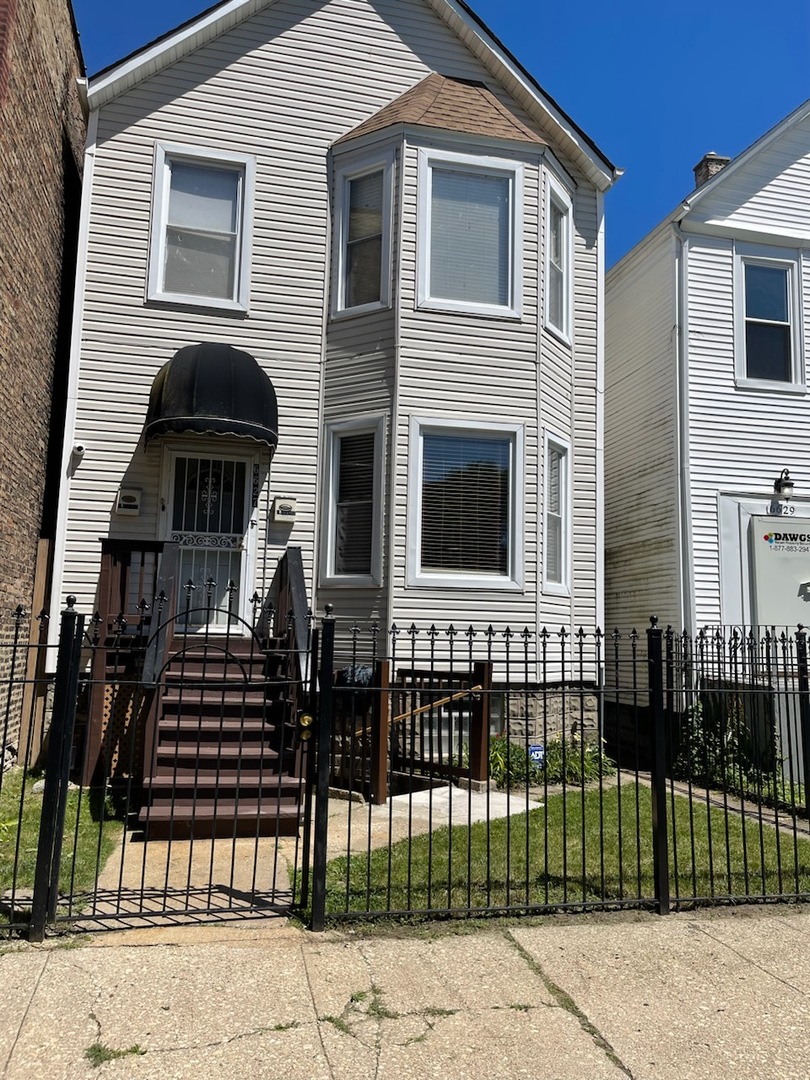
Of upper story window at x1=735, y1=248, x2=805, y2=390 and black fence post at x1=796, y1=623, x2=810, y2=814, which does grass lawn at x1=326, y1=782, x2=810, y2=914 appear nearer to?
black fence post at x1=796, y1=623, x2=810, y2=814

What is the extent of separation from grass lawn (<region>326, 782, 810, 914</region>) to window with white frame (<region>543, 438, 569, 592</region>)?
4.18 m

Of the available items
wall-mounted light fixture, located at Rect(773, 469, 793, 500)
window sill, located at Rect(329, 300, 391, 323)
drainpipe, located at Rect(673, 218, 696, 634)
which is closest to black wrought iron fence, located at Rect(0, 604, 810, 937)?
drainpipe, located at Rect(673, 218, 696, 634)

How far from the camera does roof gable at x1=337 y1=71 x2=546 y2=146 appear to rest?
1112cm

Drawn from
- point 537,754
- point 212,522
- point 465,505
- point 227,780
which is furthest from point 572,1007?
point 212,522

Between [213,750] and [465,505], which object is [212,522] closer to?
[465,505]

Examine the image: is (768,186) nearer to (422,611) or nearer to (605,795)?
(422,611)

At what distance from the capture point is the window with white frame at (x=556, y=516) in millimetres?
11180

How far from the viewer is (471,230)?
1115 centimetres

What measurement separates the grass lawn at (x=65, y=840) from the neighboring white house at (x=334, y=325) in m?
3.05

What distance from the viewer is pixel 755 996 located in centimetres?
431

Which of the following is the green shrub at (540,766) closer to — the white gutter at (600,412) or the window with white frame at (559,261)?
the white gutter at (600,412)

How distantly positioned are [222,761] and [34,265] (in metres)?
6.46

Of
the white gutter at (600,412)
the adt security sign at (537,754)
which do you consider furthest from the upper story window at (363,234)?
the adt security sign at (537,754)

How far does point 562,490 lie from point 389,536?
2.88 m
